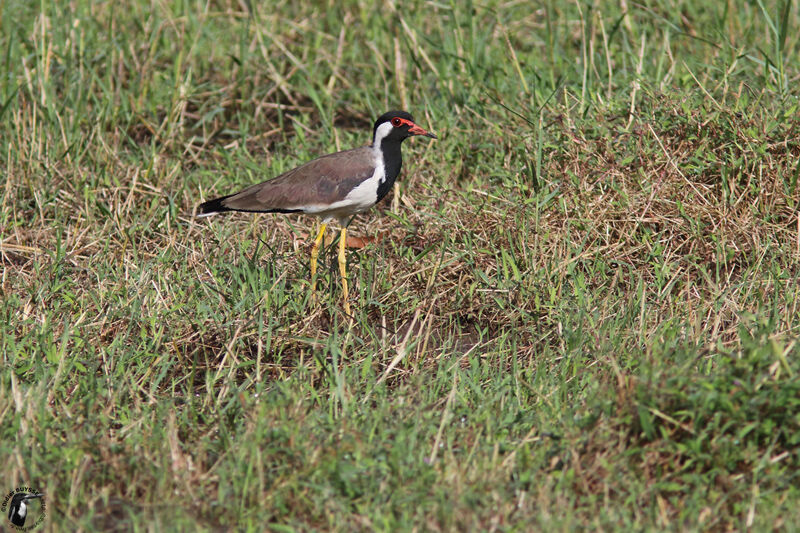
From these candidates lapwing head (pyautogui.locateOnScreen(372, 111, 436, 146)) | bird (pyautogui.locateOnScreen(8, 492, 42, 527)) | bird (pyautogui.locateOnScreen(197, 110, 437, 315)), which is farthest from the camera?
lapwing head (pyautogui.locateOnScreen(372, 111, 436, 146))

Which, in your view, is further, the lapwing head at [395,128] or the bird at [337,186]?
the lapwing head at [395,128]

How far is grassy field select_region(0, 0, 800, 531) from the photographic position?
3.33 m

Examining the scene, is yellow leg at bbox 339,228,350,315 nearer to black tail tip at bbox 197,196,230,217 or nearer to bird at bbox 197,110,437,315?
bird at bbox 197,110,437,315

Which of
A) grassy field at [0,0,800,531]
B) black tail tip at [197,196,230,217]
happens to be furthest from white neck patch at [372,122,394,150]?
black tail tip at [197,196,230,217]

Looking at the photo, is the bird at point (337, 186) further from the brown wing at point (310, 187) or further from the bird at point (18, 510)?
the bird at point (18, 510)

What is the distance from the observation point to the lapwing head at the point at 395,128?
5.15 meters

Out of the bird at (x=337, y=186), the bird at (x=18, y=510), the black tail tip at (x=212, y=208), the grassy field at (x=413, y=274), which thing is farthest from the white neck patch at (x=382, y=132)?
the bird at (x=18, y=510)

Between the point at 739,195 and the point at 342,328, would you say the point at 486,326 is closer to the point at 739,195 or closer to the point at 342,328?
the point at 342,328

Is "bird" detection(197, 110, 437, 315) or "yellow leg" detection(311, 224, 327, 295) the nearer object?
"yellow leg" detection(311, 224, 327, 295)

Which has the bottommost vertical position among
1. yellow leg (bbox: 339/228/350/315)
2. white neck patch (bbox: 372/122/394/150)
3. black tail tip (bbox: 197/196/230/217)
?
yellow leg (bbox: 339/228/350/315)

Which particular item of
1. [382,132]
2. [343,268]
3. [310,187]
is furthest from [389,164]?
[343,268]

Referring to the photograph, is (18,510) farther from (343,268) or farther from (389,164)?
(389,164)

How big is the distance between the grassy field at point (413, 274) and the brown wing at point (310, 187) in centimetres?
29

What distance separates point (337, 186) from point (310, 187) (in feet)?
0.46
